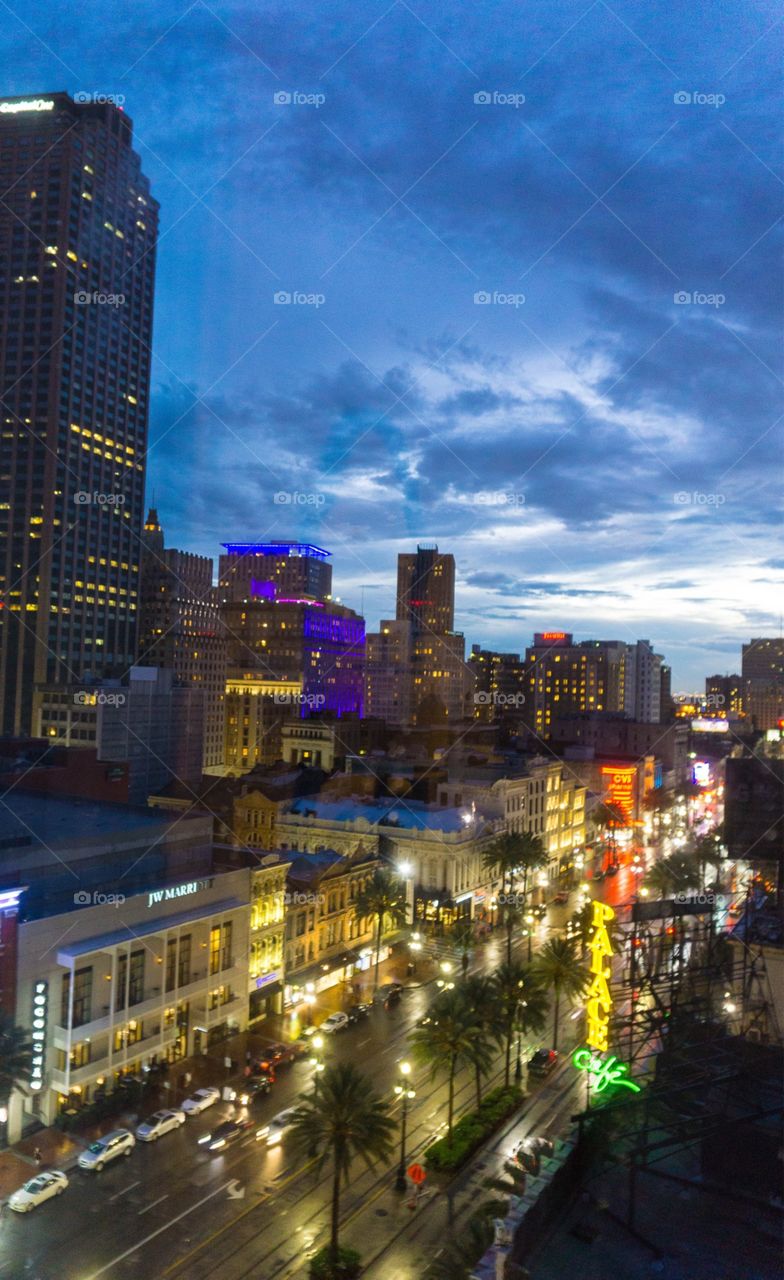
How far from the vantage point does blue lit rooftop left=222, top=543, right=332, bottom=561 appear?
17662cm

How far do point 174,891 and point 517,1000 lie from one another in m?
13.6

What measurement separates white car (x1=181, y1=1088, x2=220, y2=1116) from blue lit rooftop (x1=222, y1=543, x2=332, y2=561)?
488 ft

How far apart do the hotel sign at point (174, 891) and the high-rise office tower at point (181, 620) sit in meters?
79.7

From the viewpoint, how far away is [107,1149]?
2527 cm

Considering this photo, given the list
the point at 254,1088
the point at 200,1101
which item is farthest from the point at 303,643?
the point at 200,1101

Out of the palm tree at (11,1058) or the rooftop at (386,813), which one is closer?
the palm tree at (11,1058)

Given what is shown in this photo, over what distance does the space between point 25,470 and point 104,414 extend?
542 inches

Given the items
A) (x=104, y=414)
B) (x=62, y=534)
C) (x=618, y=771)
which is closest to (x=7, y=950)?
(x=618, y=771)

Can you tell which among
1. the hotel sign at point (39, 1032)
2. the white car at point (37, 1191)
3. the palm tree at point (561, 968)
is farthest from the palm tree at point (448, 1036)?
the hotel sign at point (39, 1032)

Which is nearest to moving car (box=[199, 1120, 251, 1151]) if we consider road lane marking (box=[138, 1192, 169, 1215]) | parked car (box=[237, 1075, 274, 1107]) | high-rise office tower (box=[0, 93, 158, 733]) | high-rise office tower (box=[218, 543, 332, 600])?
parked car (box=[237, 1075, 274, 1107])

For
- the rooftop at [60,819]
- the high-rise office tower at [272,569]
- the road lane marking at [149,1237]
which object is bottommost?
the road lane marking at [149,1237]

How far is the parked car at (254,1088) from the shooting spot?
29.5 meters

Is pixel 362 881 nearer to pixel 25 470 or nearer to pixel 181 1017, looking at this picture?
pixel 181 1017

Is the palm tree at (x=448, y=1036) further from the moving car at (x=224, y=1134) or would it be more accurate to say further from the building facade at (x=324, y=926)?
the building facade at (x=324, y=926)
